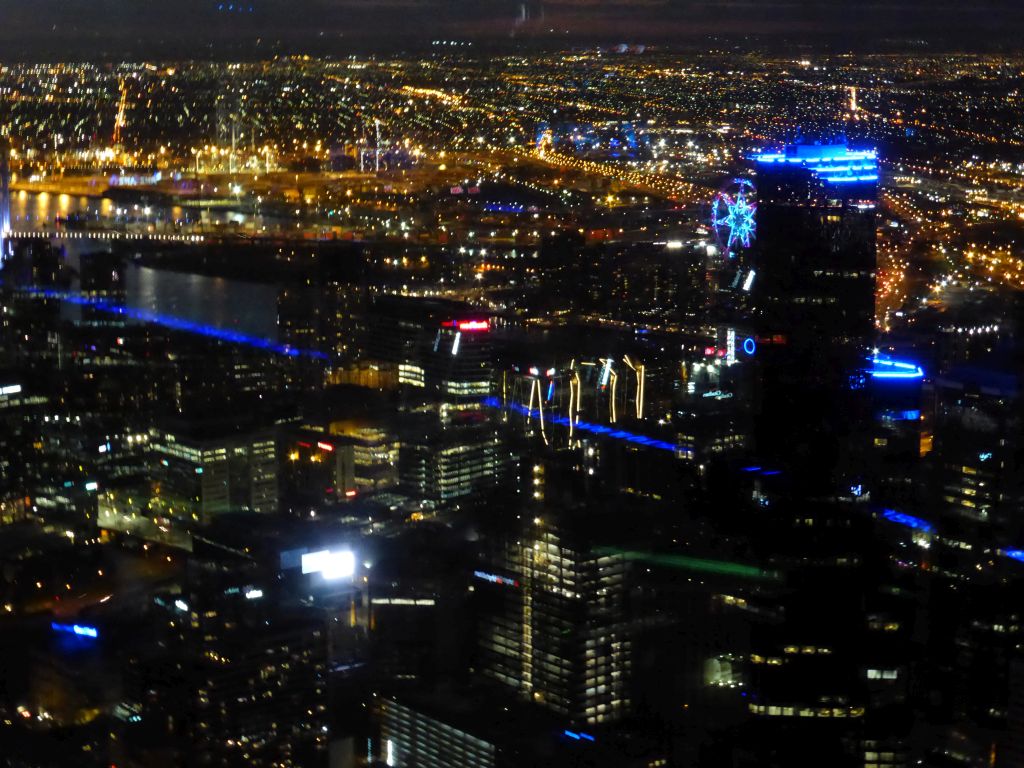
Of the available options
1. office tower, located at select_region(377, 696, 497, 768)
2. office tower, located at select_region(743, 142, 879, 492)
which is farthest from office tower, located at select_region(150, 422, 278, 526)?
office tower, located at select_region(743, 142, 879, 492)

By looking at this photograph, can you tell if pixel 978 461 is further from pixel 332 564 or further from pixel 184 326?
pixel 184 326

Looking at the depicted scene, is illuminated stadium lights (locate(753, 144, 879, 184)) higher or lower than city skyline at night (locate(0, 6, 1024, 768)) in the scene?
higher

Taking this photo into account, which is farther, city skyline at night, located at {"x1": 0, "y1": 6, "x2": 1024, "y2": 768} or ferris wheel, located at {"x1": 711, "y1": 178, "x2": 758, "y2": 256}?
ferris wheel, located at {"x1": 711, "y1": 178, "x2": 758, "y2": 256}

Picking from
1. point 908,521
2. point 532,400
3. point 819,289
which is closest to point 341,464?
point 532,400

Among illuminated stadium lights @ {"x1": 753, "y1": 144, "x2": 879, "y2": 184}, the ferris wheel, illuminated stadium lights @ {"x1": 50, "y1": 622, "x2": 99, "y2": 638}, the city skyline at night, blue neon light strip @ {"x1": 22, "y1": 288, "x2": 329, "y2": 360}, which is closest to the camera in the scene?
the city skyline at night

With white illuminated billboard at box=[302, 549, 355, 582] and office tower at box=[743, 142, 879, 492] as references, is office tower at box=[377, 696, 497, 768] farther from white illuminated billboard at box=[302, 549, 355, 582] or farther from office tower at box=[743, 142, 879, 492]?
office tower at box=[743, 142, 879, 492]

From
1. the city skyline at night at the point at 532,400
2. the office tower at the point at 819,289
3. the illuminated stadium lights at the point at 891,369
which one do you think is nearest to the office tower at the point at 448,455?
the city skyline at night at the point at 532,400

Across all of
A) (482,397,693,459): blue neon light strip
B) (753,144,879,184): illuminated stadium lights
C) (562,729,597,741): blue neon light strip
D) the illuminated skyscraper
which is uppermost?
(753,144,879,184): illuminated stadium lights
